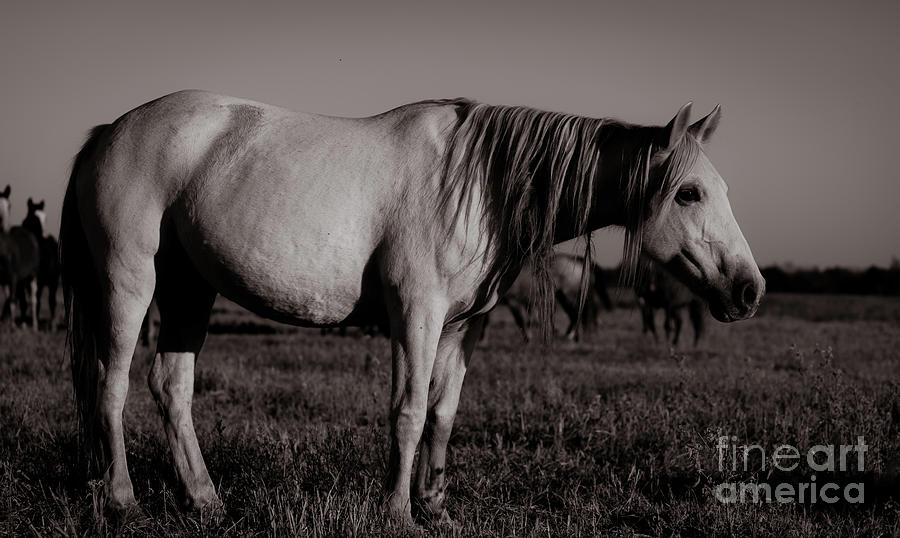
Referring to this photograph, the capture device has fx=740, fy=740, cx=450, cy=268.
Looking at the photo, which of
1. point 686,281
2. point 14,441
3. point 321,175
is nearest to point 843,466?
point 686,281

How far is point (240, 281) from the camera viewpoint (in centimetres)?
354

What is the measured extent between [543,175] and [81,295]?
2.65 meters

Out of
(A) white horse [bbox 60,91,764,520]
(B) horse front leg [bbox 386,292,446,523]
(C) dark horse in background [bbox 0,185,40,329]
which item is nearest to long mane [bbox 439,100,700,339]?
(A) white horse [bbox 60,91,764,520]

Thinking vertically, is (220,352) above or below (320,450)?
below

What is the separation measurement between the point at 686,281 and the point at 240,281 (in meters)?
2.12

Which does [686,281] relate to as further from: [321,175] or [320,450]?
[320,450]

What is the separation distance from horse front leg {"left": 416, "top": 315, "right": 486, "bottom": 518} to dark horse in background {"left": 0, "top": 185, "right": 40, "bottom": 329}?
11.9 metres

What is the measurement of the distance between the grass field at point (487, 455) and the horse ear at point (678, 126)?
1284mm

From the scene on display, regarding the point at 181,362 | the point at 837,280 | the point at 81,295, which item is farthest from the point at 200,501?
the point at 837,280

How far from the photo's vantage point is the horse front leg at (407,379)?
331 centimetres

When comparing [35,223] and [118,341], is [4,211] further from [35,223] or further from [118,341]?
[118,341]

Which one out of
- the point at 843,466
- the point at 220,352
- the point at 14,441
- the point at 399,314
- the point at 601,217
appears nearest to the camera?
the point at 399,314

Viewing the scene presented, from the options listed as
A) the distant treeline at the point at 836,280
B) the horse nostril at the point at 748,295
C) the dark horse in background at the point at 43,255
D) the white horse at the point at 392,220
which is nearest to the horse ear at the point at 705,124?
the white horse at the point at 392,220

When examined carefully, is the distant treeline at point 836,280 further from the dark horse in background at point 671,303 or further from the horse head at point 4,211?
the horse head at point 4,211
